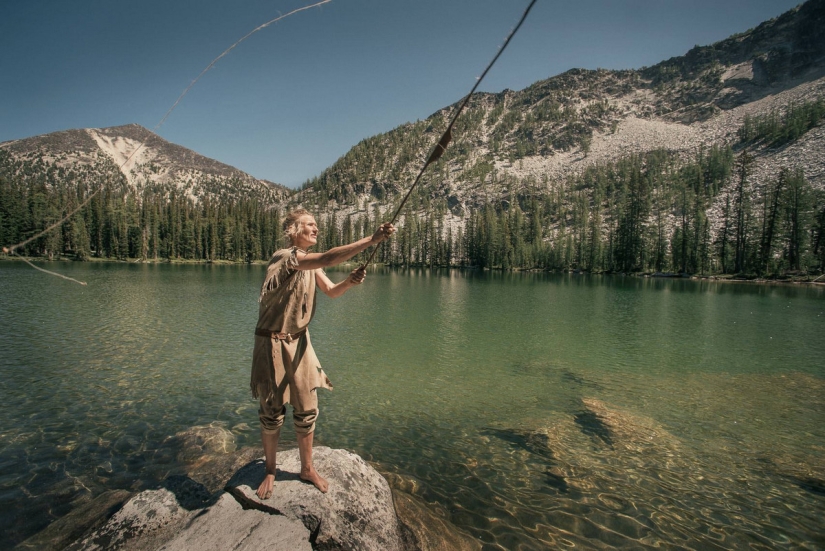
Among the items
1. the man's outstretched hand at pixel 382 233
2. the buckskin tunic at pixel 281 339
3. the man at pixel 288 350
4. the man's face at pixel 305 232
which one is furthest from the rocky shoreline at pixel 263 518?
the man's outstretched hand at pixel 382 233

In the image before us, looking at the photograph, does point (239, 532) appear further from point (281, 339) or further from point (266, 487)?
point (281, 339)

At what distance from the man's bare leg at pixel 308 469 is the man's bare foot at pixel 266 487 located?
0.38m

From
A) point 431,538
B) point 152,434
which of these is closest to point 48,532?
point 152,434

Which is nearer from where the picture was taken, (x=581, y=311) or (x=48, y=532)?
(x=48, y=532)

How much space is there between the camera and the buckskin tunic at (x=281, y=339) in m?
4.53

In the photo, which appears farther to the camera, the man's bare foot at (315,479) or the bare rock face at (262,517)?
the man's bare foot at (315,479)

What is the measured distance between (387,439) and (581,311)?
1179 inches

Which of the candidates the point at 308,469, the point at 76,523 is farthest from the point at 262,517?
the point at 76,523

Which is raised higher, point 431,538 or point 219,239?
point 219,239

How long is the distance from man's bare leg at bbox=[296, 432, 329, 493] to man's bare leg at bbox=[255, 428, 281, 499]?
0.34 metres

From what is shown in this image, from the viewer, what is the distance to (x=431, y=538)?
211 inches

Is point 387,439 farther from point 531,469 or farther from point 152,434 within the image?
point 152,434

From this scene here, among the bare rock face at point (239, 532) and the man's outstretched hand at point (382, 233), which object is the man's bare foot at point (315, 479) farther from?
the man's outstretched hand at point (382, 233)

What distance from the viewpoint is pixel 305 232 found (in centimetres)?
480
